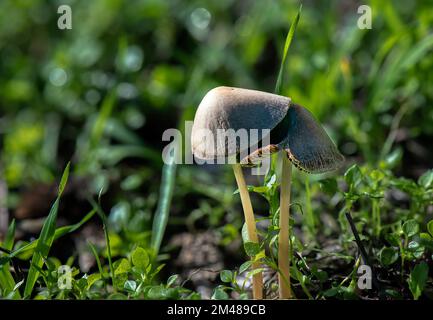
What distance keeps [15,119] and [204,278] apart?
2173 millimetres

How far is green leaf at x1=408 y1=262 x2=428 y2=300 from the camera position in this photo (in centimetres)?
167

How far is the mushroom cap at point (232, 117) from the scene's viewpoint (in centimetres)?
152

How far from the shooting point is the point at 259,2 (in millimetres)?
4125

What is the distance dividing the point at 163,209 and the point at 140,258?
1.44 ft

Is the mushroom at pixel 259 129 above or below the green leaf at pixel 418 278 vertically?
above

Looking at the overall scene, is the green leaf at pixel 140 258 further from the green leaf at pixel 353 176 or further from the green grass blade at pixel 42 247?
the green leaf at pixel 353 176

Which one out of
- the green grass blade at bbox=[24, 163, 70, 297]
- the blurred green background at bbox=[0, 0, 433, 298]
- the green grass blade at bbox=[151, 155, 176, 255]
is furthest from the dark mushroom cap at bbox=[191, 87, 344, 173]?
the blurred green background at bbox=[0, 0, 433, 298]

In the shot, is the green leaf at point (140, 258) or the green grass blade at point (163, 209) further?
the green grass blade at point (163, 209)

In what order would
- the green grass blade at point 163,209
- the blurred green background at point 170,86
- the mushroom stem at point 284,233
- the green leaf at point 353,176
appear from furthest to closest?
the blurred green background at point 170,86 < the green grass blade at point 163,209 < the green leaf at point 353,176 < the mushroom stem at point 284,233

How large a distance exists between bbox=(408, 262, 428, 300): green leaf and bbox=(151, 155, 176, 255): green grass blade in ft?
2.82

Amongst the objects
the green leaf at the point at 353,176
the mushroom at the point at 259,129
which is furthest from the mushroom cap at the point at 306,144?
the green leaf at the point at 353,176

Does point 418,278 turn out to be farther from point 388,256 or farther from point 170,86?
point 170,86

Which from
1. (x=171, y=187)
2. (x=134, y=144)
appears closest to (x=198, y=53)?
(x=134, y=144)

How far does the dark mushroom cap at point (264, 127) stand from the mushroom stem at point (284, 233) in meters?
0.07
